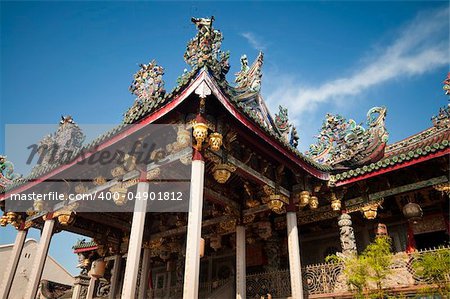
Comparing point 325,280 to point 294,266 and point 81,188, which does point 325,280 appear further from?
point 81,188

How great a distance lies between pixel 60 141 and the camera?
45.4ft

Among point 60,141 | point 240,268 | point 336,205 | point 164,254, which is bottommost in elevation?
point 240,268

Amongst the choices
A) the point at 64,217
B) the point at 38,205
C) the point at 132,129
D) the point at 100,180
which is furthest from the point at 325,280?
the point at 38,205

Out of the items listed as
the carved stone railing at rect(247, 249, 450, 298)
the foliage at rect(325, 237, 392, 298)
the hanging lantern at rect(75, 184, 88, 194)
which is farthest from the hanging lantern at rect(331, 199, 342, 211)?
the hanging lantern at rect(75, 184, 88, 194)

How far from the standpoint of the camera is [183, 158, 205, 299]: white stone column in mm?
6570

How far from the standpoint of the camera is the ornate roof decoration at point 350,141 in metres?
11.7

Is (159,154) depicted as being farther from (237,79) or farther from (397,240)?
(397,240)

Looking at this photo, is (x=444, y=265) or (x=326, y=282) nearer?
(x=444, y=265)

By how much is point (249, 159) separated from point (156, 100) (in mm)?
3245

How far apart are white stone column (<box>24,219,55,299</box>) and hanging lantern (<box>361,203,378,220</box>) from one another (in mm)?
10889

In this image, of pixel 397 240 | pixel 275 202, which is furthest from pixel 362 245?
pixel 275 202

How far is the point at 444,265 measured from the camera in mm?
7449

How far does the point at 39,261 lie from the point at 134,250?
5.49 meters

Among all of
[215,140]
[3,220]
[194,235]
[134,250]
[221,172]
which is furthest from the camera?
[3,220]
